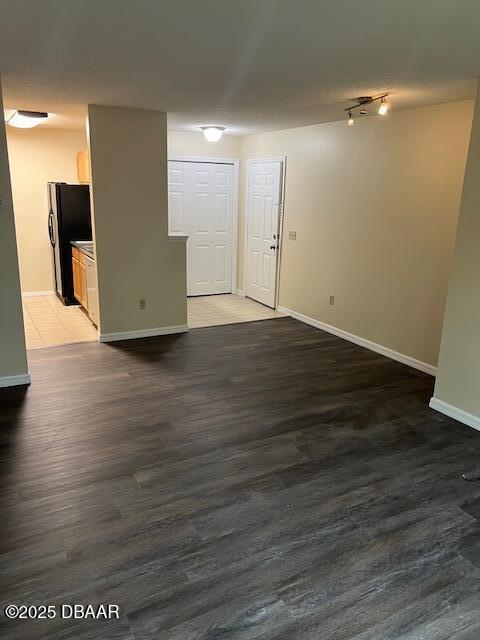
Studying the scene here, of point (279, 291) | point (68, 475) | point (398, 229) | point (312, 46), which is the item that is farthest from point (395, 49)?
point (279, 291)

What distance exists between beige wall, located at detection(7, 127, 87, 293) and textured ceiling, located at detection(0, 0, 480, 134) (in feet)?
8.07

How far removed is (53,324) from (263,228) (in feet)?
10.5

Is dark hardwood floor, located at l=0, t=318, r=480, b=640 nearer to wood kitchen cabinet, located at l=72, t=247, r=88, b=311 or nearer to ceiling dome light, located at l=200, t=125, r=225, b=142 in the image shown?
wood kitchen cabinet, located at l=72, t=247, r=88, b=311

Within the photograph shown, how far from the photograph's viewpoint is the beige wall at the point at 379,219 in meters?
4.27

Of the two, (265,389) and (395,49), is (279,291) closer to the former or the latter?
(265,389)

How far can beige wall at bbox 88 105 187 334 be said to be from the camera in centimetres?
485

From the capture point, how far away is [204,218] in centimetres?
732

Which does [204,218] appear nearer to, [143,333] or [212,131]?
[212,131]

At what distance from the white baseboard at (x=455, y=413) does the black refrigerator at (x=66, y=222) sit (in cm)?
499

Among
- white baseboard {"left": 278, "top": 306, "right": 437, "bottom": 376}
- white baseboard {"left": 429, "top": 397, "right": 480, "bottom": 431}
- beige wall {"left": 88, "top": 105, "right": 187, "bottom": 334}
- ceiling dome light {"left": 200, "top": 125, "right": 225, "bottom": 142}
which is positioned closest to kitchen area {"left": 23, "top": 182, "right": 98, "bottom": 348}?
beige wall {"left": 88, "top": 105, "right": 187, "bottom": 334}

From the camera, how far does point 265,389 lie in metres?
4.07

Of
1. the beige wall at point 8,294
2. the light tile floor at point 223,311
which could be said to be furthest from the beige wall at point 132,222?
the beige wall at point 8,294

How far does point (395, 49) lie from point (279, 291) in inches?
170

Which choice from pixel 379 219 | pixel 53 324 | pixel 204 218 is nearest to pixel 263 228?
pixel 204 218
